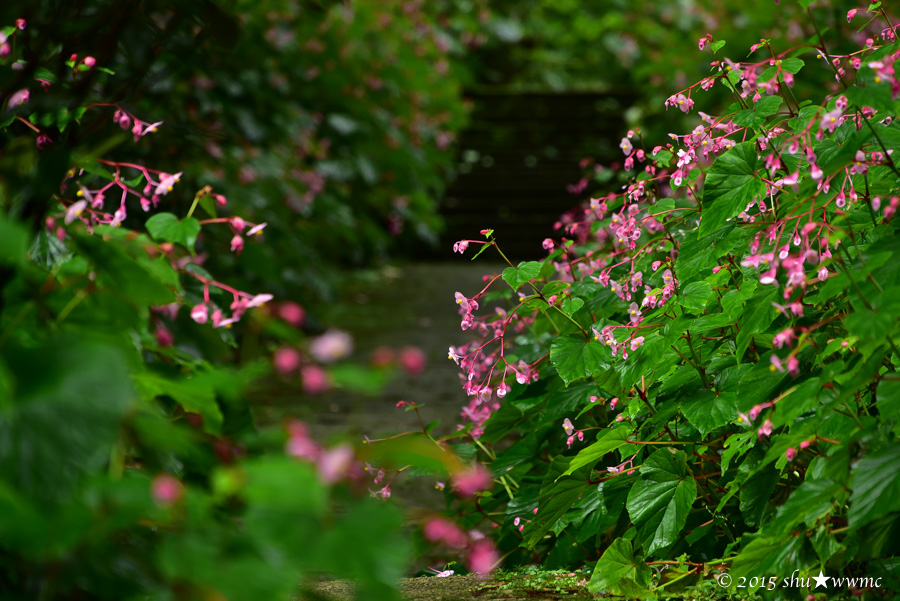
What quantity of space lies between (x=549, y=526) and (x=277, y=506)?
Answer: 102 centimetres

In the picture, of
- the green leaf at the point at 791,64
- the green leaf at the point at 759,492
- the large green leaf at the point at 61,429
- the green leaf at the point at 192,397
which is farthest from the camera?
the green leaf at the point at 791,64

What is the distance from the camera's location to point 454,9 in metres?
11.9

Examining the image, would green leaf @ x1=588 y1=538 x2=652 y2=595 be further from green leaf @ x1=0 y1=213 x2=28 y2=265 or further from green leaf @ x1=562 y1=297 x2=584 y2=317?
green leaf @ x1=0 y1=213 x2=28 y2=265

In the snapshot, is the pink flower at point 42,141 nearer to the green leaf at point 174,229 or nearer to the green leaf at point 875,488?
the green leaf at point 174,229

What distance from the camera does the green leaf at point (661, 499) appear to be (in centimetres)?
146

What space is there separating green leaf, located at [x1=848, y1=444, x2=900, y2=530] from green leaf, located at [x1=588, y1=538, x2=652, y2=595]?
1.62 feet

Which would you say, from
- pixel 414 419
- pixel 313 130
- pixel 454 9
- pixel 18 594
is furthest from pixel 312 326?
pixel 454 9

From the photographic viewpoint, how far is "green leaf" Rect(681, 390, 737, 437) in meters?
1.44

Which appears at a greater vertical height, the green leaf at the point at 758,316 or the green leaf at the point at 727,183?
the green leaf at the point at 727,183

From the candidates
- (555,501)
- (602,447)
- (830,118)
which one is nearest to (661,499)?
(602,447)

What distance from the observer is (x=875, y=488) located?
104 cm

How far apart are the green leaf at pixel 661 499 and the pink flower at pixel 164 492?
0.92 metres

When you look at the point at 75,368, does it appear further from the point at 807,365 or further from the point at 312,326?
the point at 312,326

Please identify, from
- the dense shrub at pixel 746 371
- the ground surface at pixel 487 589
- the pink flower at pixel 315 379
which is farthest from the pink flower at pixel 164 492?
the ground surface at pixel 487 589
